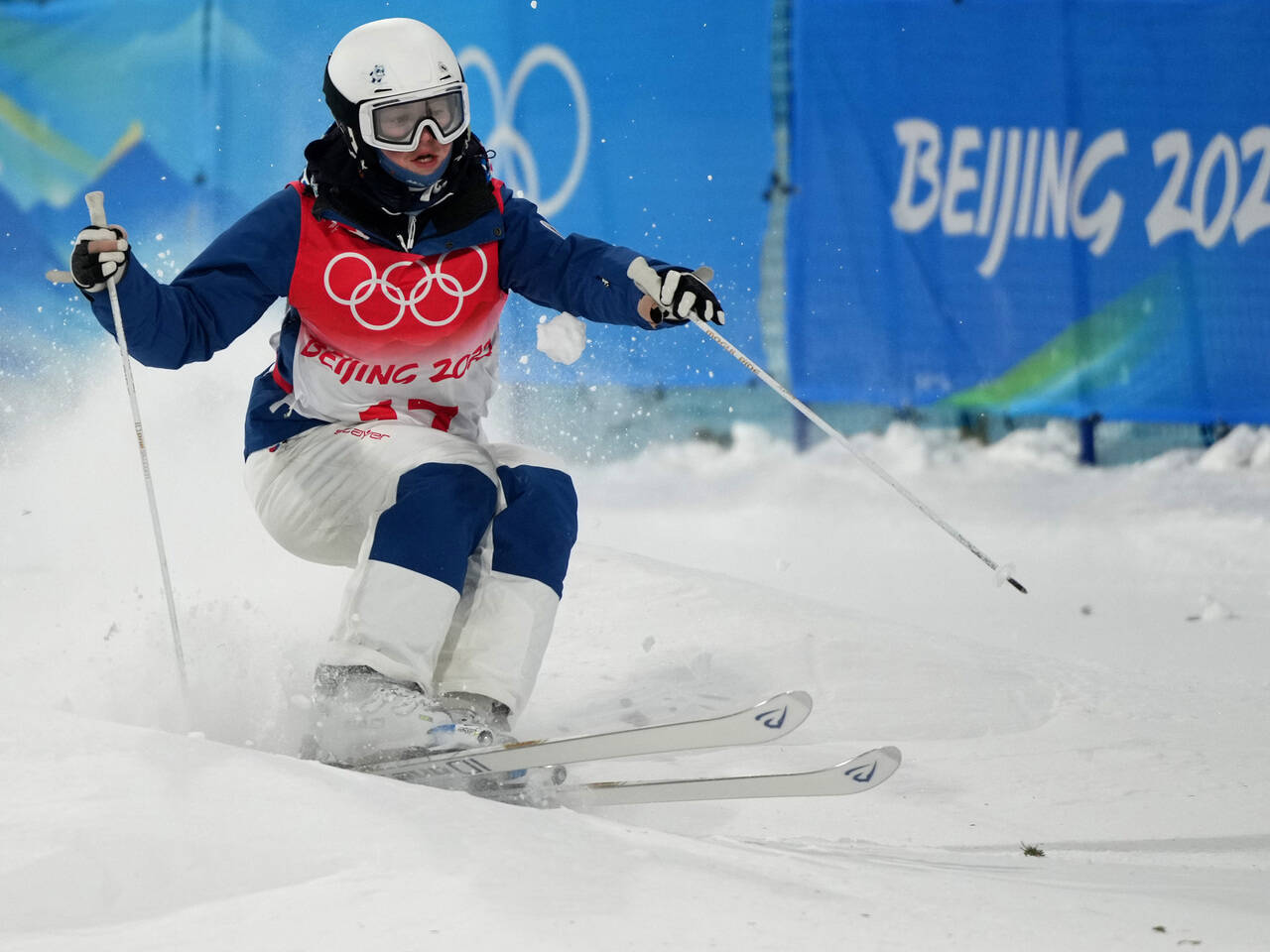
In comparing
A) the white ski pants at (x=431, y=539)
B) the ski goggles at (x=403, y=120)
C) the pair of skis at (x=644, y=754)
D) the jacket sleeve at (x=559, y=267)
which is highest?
the ski goggles at (x=403, y=120)

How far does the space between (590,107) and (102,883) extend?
228 inches

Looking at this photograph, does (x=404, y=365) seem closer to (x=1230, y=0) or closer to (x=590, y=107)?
(x=590, y=107)

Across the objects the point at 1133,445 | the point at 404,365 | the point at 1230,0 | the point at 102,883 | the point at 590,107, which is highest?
the point at 1230,0

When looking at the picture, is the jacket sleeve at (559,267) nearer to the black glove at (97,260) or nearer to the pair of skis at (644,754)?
the black glove at (97,260)

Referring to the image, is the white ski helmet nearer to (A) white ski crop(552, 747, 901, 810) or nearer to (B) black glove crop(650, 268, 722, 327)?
(B) black glove crop(650, 268, 722, 327)

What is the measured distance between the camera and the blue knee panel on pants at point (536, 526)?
10.6 feet

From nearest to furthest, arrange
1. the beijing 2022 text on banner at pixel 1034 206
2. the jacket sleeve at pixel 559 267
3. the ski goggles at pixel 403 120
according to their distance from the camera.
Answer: the ski goggles at pixel 403 120
the jacket sleeve at pixel 559 267
the beijing 2022 text on banner at pixel 1034 206

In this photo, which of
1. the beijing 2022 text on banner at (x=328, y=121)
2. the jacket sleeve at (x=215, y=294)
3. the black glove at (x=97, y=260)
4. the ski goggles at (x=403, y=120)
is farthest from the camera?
the beijing 2022 text on banner at (x=328, y=121)

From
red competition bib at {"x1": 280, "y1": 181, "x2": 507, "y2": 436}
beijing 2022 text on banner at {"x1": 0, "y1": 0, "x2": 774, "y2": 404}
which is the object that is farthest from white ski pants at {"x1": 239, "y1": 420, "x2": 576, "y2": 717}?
beijing 2022 text on banner at {"x1": 0, "y1": 0, "x2": 774, "y2": 404}

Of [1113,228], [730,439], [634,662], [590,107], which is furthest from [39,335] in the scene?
[1113,228]

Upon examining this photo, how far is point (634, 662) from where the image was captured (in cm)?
425

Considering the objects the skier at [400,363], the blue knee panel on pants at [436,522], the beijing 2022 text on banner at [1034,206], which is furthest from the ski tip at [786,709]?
the beijing 2022 text on banner at [1034,206]

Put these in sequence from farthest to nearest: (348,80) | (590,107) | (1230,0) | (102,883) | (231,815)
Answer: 1. (590,107)
2. (1230,0)
3. (348,80)
4. (231,815)
5. (102,883)

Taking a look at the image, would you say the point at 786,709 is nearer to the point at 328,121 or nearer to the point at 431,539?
the point at 431,539
